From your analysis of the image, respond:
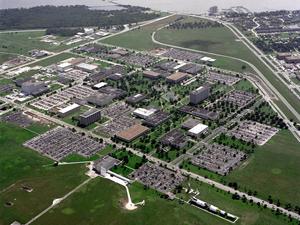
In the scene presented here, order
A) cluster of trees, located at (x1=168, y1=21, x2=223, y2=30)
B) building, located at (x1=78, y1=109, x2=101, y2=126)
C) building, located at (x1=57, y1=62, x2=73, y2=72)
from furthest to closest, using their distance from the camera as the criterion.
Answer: cluster of trees, located at (x1=168, y1=21, x2=223, y2=30)
building, located at (x1=57, y1=62, x2=73, y2=72)
building, located at (x1=78, y1=109, x2=101, y2=126)

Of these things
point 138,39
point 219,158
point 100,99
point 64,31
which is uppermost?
point 64,31

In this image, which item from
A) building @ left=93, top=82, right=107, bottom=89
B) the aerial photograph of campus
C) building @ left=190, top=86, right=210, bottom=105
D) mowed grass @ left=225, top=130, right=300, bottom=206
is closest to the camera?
the aerial photograph of campus

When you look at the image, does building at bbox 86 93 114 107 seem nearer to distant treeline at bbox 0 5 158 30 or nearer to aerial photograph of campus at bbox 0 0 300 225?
aerial photograph of campus at bbox 0 0 300 225

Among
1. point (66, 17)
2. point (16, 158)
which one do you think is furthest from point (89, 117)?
point (66, 17)

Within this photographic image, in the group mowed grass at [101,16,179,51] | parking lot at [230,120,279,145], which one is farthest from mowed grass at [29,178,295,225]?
mowed grass at [101,16,179,51]

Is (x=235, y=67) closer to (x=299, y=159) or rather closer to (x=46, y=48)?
(x=299, y=159)

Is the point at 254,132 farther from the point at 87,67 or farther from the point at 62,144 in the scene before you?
the point at 87,67

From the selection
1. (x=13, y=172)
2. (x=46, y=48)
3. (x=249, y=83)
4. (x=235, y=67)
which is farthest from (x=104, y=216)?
(x=46, y=48)
